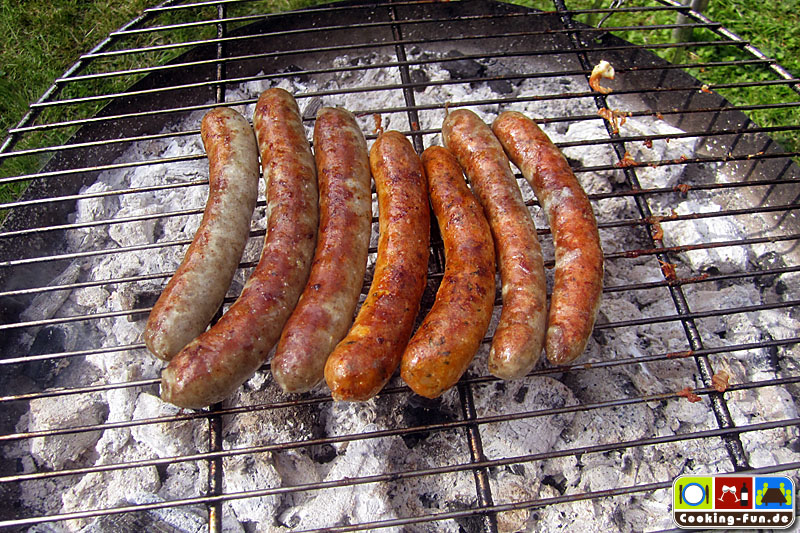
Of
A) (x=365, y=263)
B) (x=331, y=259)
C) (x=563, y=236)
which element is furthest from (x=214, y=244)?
(x=563, y=236)

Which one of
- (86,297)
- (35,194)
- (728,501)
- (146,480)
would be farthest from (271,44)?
(728,501)

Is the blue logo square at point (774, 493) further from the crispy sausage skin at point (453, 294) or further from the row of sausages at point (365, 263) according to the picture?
the crispy sausage skin at point (453, 294)

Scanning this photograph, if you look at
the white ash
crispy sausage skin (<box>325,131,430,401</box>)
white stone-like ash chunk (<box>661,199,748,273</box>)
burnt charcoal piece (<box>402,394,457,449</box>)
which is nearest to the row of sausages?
crispy sausage skin (<box>325,131,430,401</box>)

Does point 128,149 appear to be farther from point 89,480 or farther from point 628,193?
point 628,193

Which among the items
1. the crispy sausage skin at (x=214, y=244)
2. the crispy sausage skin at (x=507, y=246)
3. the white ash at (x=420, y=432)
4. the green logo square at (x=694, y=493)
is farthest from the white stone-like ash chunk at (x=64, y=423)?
the green logo square at (x=694, y=493)

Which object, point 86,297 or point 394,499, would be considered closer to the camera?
point 394,499

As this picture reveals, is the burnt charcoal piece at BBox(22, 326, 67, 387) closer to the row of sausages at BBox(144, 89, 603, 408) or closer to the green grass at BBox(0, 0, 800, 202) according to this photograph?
the row of sausages at BBox(144, 89, 603, 408)

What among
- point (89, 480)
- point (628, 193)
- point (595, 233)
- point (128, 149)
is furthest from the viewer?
point (128, 149)
